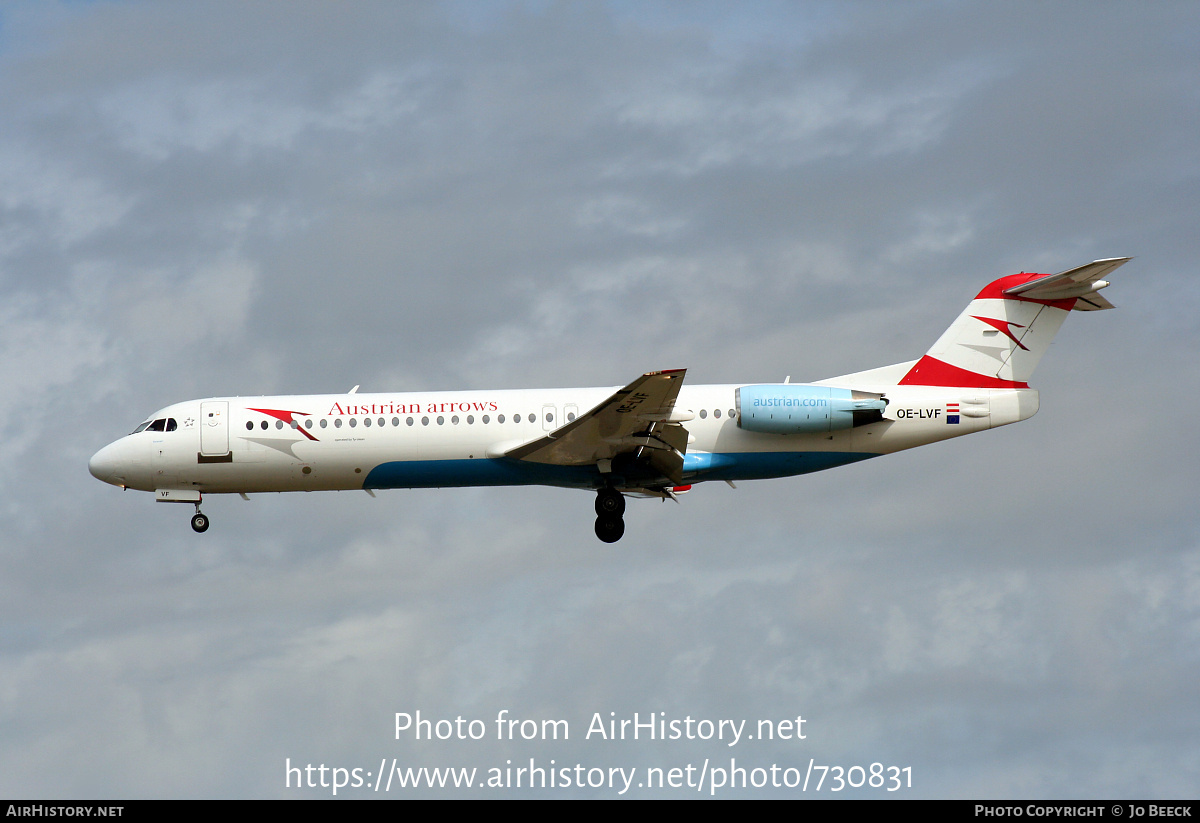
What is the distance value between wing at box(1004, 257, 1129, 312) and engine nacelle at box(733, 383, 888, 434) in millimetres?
5022

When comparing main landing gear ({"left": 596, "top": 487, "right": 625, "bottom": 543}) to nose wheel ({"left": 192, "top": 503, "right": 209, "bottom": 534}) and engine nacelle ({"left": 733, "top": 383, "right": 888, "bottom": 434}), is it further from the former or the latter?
nose wheel ({"left": 192, "top": 503, "right": 209, "bottom": 534})

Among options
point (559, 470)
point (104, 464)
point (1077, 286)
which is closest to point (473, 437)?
point (559, 470)

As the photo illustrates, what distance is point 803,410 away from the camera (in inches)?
1212

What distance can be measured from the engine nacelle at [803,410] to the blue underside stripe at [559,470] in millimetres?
822

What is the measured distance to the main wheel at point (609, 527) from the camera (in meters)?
32.1

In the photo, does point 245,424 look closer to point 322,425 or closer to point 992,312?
point 322,425

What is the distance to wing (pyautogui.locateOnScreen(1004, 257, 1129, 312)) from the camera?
31.0 m

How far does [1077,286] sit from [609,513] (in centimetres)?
1304

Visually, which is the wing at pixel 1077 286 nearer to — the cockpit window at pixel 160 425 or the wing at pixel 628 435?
the wing at pixel 628 435

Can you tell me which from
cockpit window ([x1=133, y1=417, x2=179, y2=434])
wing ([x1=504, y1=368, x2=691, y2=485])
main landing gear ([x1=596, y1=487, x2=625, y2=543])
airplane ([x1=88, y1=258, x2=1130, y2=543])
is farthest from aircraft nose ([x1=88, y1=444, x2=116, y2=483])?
main landing gear ([x1=596, y1=487, x2=625, y2=543])

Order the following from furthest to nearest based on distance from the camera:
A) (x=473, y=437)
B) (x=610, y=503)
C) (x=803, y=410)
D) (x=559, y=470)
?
(x=610, y=503)
(x=559, y=470)
(x=473, y=437)
(x=803, y=410)

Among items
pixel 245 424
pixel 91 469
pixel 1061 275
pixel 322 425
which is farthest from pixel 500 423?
pixel 1061 275

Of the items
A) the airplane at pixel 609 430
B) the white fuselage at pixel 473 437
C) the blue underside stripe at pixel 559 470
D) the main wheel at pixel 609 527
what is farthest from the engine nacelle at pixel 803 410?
the main wheel at pixel 609 527

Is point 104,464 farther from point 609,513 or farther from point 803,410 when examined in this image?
point 803,410
